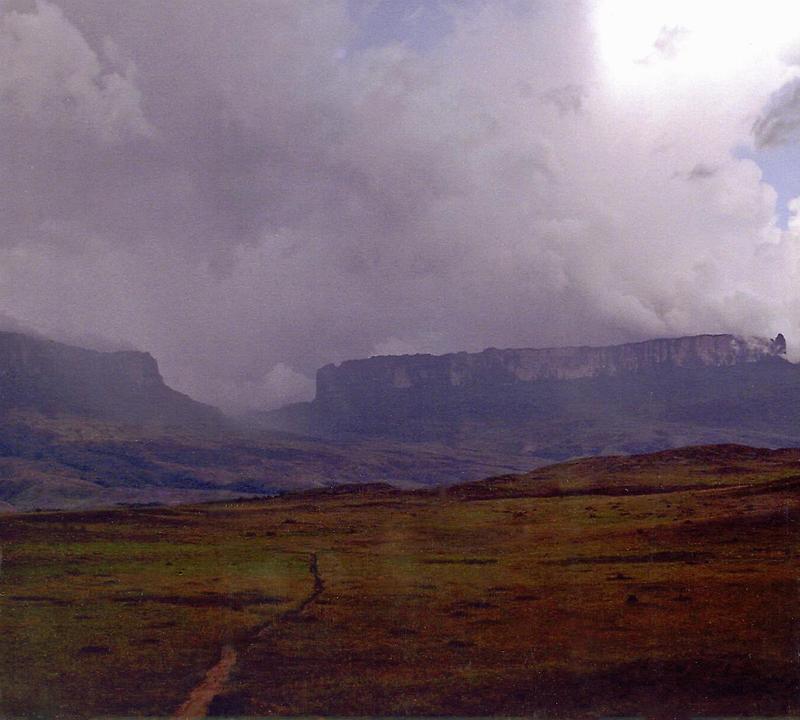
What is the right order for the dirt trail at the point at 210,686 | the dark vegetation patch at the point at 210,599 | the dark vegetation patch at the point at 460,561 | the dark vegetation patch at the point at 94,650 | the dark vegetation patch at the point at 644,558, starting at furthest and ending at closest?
the dark vegetation patch at the point at 460,561
the dark vegetation patch at the point at 644,558
the dark vegetation patch at the point at 210,599
the dark vegetation patch at the point at 94,650
the dirt trail at the point at 210,686

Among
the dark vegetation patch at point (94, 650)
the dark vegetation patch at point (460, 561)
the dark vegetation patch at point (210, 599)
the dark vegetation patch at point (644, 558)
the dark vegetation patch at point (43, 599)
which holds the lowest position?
the dark vegetation patch at point (43, 599)

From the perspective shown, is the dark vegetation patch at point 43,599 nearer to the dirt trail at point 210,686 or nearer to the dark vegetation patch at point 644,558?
the dirt trail at point 210,686

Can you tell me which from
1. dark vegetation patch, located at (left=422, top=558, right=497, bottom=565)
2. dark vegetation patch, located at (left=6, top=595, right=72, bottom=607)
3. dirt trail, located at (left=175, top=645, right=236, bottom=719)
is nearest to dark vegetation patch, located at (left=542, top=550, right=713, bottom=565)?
dark vegetation patch, located at (left=422, top=558, right=497, bottom=565)

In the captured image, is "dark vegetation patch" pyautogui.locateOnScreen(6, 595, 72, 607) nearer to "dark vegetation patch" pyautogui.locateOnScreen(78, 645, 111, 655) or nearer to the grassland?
the grassland

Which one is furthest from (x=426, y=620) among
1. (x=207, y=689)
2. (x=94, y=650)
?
(x=94, y=650)

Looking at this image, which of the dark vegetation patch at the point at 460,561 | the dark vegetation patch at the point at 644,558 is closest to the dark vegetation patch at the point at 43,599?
the dark vegetation patch at the point at 460,561

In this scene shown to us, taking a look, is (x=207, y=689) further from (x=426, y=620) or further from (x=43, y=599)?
(x=43, y=599)

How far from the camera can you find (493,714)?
34250mm

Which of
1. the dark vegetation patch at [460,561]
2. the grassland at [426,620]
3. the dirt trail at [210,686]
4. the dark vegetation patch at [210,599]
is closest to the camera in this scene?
the dirt trail at [210,686]

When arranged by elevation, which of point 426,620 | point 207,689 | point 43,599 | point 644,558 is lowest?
point 43,599

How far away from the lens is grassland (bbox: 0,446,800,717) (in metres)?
36.3

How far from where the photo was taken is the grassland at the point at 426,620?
3628cm

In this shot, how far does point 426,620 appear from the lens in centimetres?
5047

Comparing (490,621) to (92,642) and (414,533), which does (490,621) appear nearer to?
(92,642)
